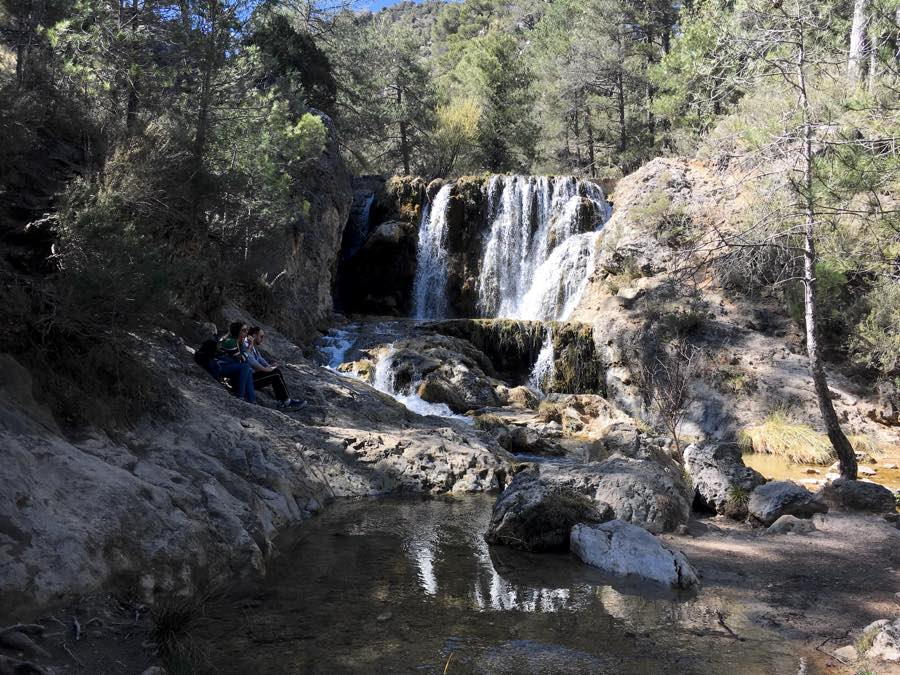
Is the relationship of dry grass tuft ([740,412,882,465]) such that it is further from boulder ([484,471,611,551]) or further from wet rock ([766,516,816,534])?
boulder ([484,471,611,551])

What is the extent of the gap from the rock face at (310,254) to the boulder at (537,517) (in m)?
9.59

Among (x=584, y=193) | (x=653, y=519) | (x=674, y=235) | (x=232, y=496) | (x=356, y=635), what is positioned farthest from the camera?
(x=584, y=193)

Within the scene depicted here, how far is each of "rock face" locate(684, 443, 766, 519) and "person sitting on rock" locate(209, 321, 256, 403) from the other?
6.14 metres

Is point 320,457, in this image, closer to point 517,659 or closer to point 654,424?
point 517,659

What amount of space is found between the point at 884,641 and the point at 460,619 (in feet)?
8.48

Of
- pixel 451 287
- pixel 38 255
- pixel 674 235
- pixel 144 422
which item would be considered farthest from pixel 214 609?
pixel 451 287

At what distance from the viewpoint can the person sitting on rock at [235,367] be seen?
918 centimetres

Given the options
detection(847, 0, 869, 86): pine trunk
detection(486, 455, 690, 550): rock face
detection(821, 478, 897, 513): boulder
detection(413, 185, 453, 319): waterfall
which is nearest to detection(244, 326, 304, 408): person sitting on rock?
detection(486, 455, 690, 550): rock face

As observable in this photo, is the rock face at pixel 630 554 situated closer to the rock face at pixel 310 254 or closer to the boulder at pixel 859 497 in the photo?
the boulder at pixel 859 497

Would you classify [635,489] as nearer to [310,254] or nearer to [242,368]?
[242,368]

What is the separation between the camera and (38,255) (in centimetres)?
642

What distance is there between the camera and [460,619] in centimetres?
458

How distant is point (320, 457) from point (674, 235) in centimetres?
1437

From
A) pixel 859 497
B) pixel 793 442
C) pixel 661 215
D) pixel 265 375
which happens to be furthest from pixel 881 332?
pixel 265 375
